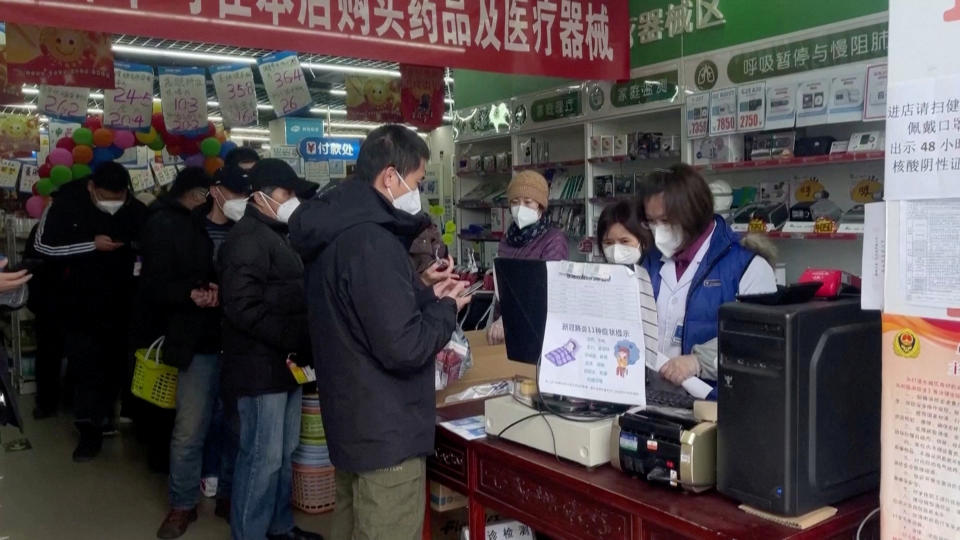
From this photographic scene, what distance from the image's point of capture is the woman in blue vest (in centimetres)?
230

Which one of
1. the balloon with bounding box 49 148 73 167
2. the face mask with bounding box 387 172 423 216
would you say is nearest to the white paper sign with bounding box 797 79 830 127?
the face mask with bounding box 387 172 423 216

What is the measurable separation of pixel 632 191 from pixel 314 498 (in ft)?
9.42

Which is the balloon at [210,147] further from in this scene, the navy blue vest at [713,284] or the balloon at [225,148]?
the navy blue vest at [713,284]

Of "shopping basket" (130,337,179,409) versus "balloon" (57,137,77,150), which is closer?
"shopping basket" (130,337,179,409)

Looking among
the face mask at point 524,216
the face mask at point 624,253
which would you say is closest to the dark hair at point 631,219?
the face mask at point 624,253

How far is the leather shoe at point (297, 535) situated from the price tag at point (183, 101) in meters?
4.13

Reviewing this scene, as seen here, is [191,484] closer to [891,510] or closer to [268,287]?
[268,287]

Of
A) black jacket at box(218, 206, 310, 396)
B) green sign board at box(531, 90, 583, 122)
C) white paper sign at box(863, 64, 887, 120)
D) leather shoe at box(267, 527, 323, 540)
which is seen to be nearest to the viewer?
black jacket at box(218, 206, 310, 396)

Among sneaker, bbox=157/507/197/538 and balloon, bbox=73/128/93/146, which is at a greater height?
balloon, bbox=73/128/93/146

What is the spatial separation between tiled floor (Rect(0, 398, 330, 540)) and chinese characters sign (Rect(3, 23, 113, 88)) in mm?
2478

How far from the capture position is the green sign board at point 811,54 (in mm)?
3910

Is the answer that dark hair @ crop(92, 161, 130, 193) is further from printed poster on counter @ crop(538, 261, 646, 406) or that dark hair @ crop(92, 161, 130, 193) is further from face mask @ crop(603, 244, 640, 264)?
printed poster on counter @ crop(538, 261, 646, 406)

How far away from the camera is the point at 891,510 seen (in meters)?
1.35

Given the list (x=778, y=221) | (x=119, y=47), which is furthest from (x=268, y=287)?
(x=119, y=47)
